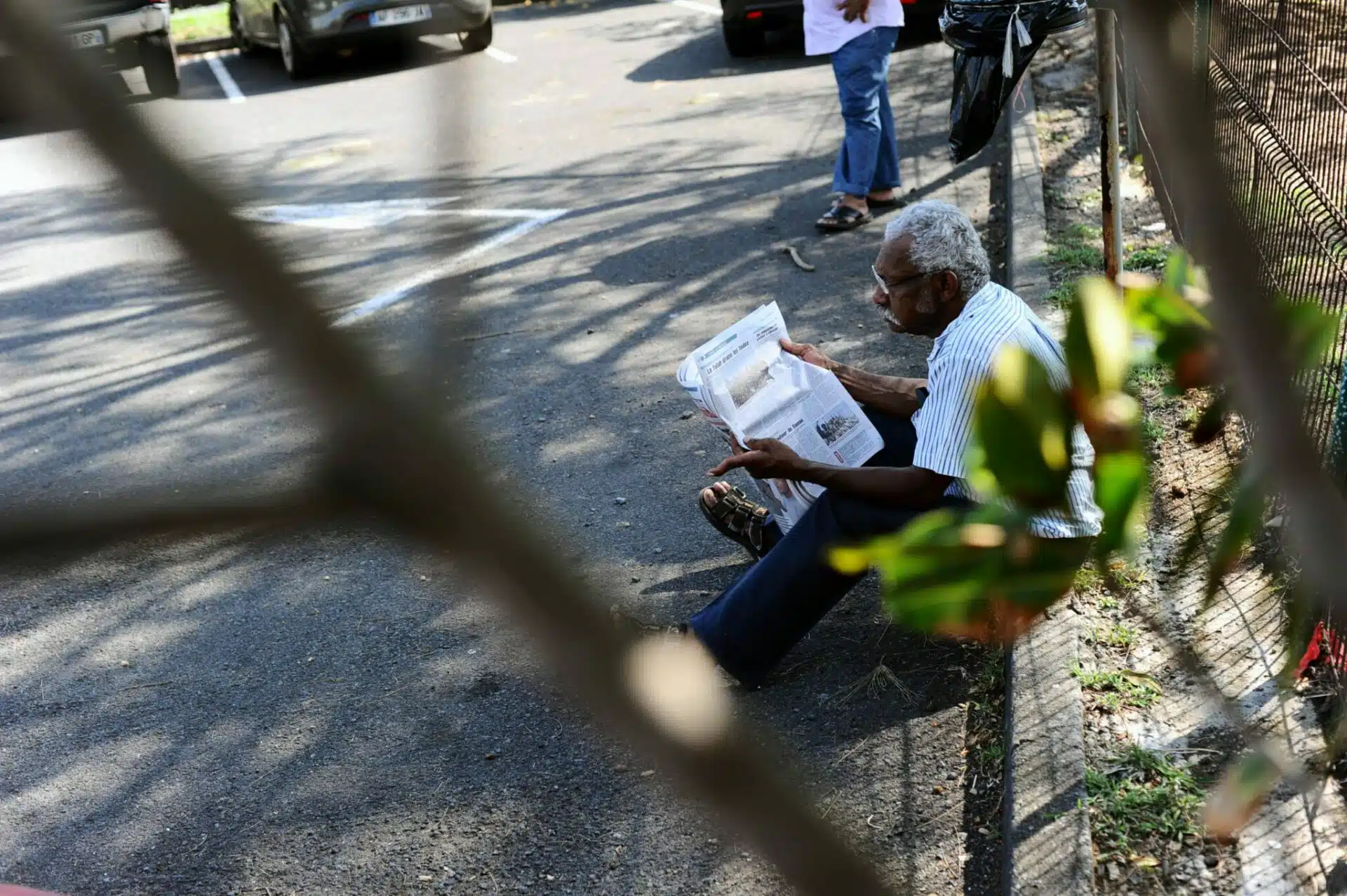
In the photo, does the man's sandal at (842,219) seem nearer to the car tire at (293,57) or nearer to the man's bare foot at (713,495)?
the car tire at (293,57)

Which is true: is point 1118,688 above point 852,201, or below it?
below

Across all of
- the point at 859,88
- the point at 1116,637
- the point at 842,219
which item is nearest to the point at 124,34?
the point at 1116,637

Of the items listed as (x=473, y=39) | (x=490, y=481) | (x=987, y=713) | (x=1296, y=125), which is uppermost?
(x=473, y=39)

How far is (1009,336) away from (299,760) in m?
2.04

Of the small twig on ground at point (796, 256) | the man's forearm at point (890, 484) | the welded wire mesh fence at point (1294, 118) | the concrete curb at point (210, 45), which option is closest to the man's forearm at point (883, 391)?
the man's forearm at point (890, 484)

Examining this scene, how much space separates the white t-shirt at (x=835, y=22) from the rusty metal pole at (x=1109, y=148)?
5.74 feet

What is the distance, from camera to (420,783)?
3424mm

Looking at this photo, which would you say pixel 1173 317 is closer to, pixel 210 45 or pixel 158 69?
pixel 158 69

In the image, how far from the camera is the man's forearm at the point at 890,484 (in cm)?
331

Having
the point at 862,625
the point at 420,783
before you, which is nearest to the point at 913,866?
the point at 862,625

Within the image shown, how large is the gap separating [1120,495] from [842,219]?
258 inches

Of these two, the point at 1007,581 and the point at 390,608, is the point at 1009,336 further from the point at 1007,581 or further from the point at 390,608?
the point at 1007,581

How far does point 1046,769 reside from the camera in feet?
10.1

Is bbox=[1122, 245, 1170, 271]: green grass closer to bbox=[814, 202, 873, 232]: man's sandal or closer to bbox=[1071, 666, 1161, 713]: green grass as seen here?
bbox=[814, 202, 873, 232]: man's sandal
